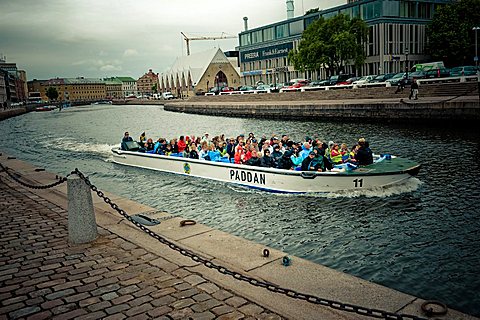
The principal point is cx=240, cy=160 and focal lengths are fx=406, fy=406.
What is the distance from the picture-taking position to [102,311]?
18.0ft

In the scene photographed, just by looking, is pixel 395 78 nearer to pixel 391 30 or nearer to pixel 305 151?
pixel 391 30

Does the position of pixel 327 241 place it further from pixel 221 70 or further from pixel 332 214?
pixel 221 70

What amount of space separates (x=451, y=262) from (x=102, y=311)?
702 cm

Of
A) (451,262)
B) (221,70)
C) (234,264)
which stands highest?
(221,70)

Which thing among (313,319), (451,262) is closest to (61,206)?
(313,319)

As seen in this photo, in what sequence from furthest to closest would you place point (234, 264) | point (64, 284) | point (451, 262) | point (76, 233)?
1. point (451, 262)
2. point (76, 233)
3. point (234, 264)
4. point (64, 284)

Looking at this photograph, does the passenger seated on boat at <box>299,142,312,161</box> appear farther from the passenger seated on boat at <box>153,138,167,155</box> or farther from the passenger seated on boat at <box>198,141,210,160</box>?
the passenger seated on boat at <box>153,138,167,155</box>

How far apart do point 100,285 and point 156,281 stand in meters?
0.87

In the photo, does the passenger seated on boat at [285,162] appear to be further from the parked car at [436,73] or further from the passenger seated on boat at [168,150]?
the parked car at [436,73]

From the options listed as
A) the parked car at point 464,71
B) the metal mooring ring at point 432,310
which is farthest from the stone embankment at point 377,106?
the metal mooring ring at point 432,310

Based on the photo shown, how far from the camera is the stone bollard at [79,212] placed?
783 cm

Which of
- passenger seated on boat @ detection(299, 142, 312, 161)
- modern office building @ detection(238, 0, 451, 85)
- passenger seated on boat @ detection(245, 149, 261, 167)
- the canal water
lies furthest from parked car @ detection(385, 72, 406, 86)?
passenger seated on boat @ detection(245, 149, 261, 167)

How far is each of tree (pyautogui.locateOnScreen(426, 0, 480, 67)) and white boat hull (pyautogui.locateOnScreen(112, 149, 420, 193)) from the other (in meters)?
54.1

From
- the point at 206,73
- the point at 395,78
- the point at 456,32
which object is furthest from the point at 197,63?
the point at 395,78
